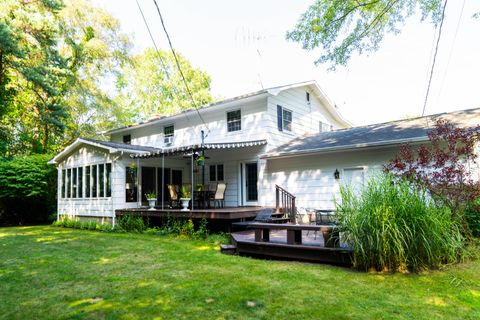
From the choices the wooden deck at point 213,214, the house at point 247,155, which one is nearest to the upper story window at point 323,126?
the house at point 247,155

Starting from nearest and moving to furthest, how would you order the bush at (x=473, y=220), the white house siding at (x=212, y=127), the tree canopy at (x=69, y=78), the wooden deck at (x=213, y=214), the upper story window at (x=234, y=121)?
the bush at (x=473, y=220)
the wooden deck at (x=213, y=214)
the white house siding at (x=212, y=127)
the upper story window at (x=234, y=121)
the tree canopy at (x=69, y=78)

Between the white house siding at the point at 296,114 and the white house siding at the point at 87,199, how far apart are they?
6248 mm

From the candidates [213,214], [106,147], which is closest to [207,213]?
[213,214]

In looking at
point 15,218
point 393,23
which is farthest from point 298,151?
point 15,218

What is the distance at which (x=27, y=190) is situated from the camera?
49.9 feet

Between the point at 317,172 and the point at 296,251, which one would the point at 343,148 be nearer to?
the point at 317,172

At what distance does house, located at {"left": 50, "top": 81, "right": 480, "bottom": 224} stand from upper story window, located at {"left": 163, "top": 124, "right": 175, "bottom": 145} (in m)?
0.05

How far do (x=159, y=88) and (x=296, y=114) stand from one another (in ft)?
75.5

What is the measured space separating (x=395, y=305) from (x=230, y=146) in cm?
759

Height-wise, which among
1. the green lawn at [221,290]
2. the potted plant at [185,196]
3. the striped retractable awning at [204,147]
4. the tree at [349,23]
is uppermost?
the tree at [349,23]

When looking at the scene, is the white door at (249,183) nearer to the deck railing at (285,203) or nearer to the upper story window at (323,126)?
the deck railing at (285,203)

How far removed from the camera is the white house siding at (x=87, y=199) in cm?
1240

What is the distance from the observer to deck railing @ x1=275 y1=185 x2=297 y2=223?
10.0 metres

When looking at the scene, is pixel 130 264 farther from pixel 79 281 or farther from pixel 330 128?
pixel 330 128
